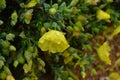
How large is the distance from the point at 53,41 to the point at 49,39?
23 millimetres

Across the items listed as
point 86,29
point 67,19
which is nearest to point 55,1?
point 67,19

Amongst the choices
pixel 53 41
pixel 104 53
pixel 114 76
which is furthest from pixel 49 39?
pixel 114 76

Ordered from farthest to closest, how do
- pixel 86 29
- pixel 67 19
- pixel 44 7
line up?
pixel 86 29
pixel 67 19
pixel 44 7

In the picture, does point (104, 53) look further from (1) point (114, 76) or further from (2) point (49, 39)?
(2) point (49, 39)

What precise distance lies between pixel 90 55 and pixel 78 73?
13 centimetres

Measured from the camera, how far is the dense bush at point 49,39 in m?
1.88

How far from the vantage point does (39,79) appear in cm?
209

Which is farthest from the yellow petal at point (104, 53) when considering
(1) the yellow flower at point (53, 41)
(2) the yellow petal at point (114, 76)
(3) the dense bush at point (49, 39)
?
(1) the yellow flower at point (53, 41)

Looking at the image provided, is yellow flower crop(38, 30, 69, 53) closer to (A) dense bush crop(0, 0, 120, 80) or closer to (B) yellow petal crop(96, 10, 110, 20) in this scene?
(A) dense bush crop(0, 0, 120, 80)

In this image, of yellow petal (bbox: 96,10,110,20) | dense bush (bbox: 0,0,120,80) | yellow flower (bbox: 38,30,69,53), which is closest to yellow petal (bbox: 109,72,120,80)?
dense bush (bbox: 0,0,120,80)

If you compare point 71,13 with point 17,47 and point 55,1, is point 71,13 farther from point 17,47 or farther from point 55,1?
point 17,47

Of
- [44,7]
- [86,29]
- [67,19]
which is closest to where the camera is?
[44,7]

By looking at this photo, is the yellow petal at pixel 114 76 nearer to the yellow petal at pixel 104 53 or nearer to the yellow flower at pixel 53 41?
the yellow petal at pixel 104 53

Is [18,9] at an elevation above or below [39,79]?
above
